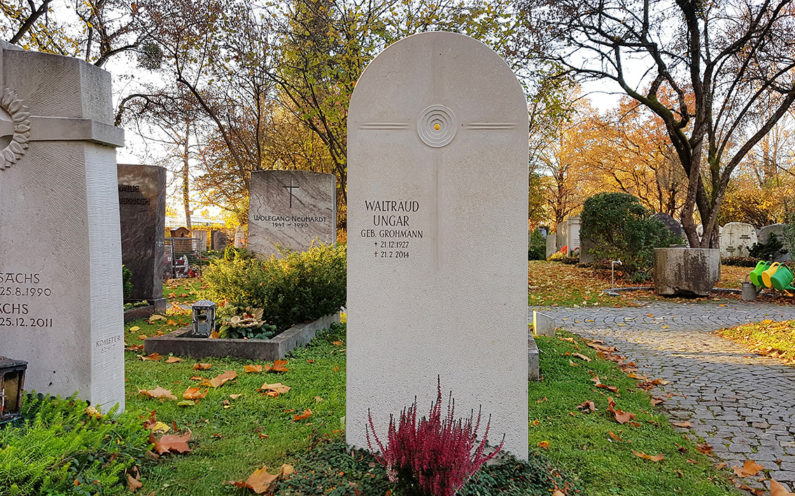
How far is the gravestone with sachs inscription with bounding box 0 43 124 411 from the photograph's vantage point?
3457mm

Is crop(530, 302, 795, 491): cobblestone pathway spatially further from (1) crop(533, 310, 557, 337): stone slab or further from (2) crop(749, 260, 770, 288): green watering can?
(2) crop(749, 260, 770, 288): green watering can

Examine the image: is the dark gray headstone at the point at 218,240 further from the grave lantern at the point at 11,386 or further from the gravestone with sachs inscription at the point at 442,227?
the gravestone with sachs inscription at the point at 442,227

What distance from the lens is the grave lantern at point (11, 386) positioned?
9.71 ft

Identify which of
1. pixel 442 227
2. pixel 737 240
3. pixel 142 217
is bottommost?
pixel 737 240

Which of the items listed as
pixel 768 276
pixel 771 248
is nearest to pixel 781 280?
pixel 768 276

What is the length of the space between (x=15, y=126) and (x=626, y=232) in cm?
1537

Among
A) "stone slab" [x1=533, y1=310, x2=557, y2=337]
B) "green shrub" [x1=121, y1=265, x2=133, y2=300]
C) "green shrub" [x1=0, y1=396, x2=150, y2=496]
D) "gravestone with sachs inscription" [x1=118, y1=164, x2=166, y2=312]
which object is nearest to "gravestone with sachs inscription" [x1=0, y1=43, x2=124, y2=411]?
"green shrub" [x1=0, y1=396, x2=150, y2=496]

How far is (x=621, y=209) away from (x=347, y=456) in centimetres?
1464

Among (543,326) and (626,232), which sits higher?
(626,232)

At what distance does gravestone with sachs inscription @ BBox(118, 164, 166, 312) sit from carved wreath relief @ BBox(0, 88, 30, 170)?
232 inches

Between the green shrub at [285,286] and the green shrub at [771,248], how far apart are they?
17245 millimetres

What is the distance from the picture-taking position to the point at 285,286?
23.0 ft

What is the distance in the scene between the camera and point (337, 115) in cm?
1130

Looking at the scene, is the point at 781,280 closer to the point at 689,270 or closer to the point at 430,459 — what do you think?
the point at 689,270
